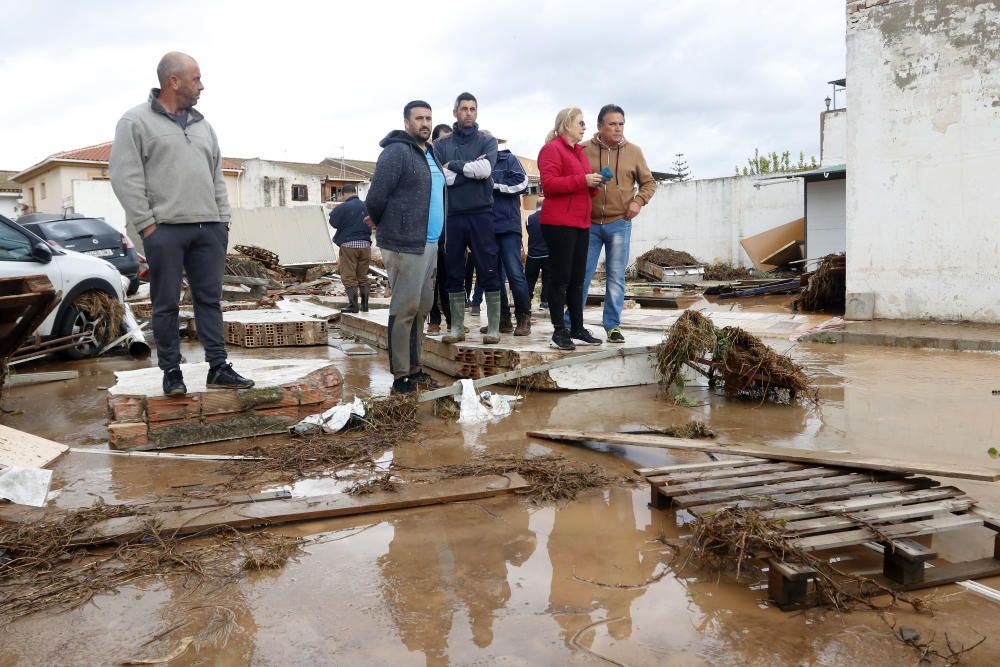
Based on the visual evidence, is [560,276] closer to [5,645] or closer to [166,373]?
[166,373]

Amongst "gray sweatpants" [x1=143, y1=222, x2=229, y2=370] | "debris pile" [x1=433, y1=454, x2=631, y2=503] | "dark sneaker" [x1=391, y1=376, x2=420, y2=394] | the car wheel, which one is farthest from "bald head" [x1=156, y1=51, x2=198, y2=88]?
the car wheel

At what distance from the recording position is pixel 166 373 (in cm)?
458

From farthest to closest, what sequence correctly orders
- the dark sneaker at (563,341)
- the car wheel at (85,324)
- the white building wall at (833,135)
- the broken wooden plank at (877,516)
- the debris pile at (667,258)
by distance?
the white building wall at (833,135)
the debris pile at (667,258)
the car wheel at (85,324)
the dark sneaker at (563,341)
the broken wooden plank at (877,516)

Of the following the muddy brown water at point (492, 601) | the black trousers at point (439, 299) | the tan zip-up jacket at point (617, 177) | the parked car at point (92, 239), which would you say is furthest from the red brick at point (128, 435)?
the parked car at point (92, 239)

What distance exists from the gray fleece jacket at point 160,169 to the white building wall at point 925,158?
8.44 metres

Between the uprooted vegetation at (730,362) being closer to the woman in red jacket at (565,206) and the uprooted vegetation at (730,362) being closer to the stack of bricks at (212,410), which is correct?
the woman in red jacket at (565,206)

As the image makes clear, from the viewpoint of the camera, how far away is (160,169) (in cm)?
440

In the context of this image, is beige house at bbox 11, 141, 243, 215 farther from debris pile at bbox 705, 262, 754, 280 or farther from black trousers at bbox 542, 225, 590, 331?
black trousers at bbox 542, 225, 590, 331

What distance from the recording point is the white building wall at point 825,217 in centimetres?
1727

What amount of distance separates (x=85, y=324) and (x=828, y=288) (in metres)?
10.3

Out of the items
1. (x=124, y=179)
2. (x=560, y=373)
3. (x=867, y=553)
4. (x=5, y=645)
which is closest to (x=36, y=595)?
(x=5, y=645)

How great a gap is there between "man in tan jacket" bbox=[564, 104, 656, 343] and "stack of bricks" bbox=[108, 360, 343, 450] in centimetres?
258

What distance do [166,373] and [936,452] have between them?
438 centimetres

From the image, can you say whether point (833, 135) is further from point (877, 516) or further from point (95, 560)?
point (95, 560)
